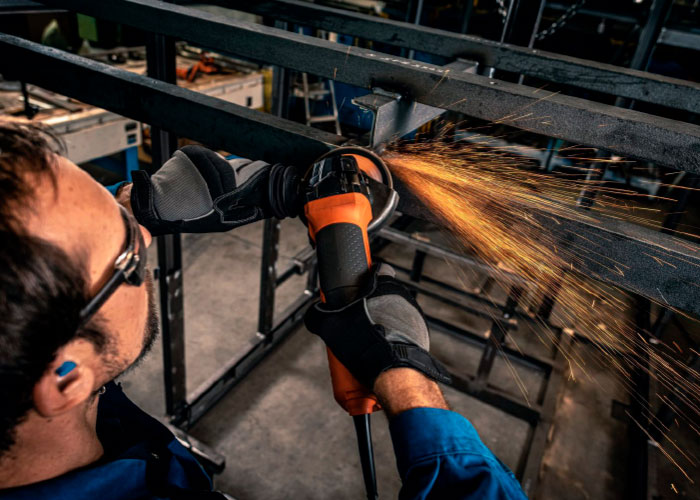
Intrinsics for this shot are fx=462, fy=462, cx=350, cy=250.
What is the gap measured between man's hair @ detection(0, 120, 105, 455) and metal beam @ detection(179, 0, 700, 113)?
1497 millimetres

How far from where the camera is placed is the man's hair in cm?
81

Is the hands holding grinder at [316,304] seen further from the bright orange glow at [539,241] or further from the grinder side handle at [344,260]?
the bright orange glow at [539,241]

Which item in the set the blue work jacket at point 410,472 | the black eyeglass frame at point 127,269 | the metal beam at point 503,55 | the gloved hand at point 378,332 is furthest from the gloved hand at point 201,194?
the metal beam at point 503,55

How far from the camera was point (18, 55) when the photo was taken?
1595 millimetres

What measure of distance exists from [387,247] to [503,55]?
12.2ft

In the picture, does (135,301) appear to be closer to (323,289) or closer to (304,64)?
(323,289)

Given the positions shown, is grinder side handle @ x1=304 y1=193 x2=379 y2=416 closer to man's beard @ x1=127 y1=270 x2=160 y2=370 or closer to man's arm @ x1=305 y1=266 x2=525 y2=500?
man's arm @ x1=305 y1=266 x2=525 y2=500

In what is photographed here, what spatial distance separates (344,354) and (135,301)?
0.52 metres

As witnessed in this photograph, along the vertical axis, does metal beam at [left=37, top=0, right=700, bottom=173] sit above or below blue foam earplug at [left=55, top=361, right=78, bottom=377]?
above

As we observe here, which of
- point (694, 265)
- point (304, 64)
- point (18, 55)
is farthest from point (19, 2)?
point (694, 265)

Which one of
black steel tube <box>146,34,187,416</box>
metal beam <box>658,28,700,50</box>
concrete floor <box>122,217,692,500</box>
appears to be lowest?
concrete floor <box>122,217,692,500</box>

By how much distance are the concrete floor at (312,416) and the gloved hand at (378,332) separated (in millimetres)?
2076

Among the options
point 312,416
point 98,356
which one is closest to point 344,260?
point 98,356

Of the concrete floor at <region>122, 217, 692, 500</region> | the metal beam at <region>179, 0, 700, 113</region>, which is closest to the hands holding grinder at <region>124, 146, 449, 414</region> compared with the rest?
the metal beam at <region>179, 0, 700, 113</region>
